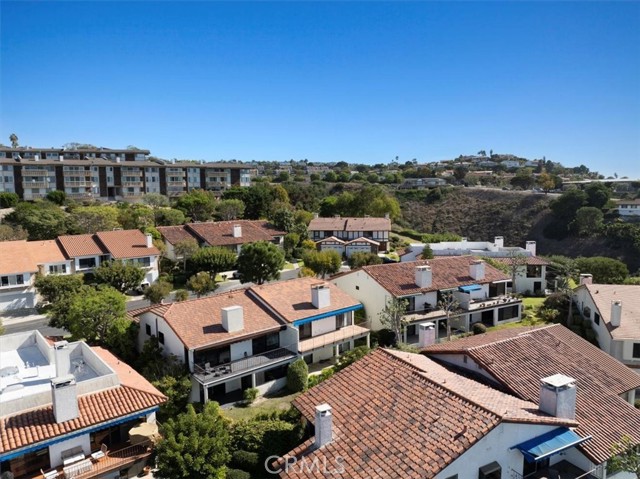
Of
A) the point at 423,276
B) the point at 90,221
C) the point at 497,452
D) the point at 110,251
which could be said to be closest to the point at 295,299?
the point at 423,276

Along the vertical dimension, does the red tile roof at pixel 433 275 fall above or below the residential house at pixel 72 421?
above

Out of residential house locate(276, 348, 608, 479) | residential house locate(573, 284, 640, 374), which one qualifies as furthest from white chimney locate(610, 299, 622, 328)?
residential house locate(276, 348, 608, 479)

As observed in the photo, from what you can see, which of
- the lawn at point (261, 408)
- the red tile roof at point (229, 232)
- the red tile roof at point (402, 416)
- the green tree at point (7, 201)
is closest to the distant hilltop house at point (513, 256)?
the red tile roof at point (229, 232)

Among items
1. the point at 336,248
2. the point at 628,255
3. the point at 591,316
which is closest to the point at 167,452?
the point at 591,316

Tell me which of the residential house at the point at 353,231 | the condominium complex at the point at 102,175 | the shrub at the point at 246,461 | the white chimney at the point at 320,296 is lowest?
the shrub at the point at 246,461

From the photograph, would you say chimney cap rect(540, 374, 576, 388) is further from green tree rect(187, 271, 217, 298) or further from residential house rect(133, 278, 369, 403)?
green tree rect(187, 271, 217, 298)

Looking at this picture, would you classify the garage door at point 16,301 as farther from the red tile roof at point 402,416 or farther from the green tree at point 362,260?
the red tile roof at point 402,416

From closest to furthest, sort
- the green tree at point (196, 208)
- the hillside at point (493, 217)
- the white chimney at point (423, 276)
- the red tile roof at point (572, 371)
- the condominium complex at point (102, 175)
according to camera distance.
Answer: the red tile roof at point (572, 371), the white chimney at point (423, 276), the green tree at point (196, 208), the condominium complex at point (102, 175), the hillside at point (493, 217)
